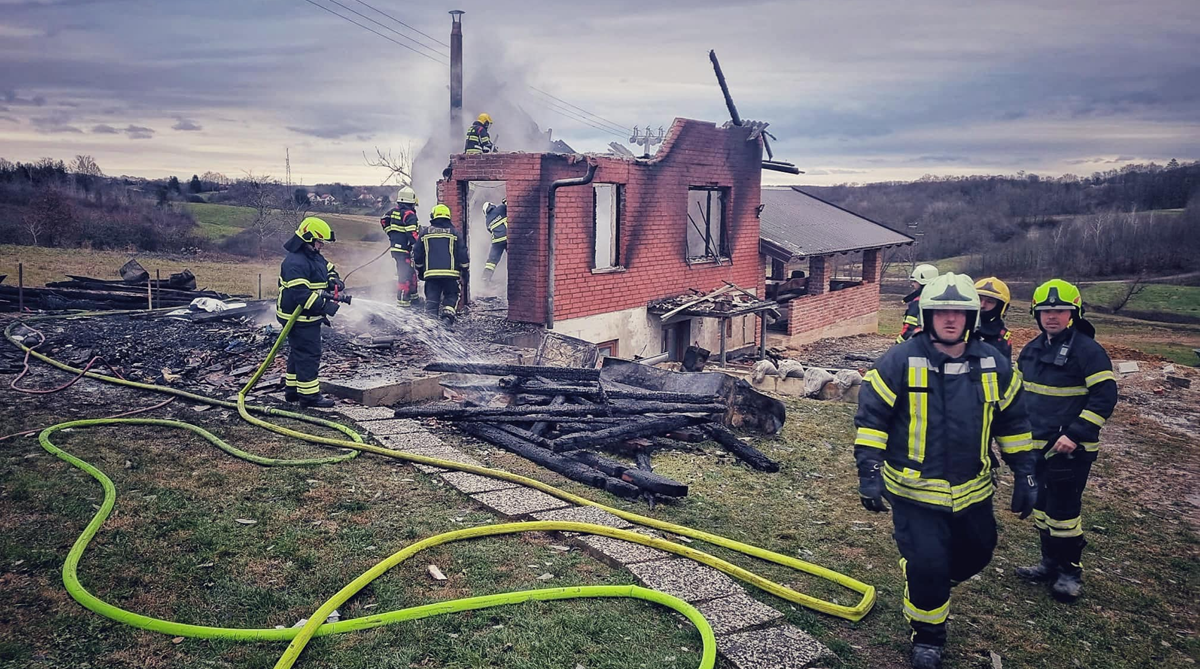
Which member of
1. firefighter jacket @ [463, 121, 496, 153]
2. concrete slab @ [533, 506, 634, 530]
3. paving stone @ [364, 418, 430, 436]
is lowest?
concrete slab @ [533, 506, 634, 530]

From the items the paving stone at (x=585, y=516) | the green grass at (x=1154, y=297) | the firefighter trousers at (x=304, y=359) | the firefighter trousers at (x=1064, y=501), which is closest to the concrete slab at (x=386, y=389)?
the firefighter trousers at (x=304, y=359)

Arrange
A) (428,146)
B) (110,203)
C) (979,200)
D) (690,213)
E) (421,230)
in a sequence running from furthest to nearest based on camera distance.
→ (979,200)
(110,203)
(428,146)
(690,213)
(421,230)

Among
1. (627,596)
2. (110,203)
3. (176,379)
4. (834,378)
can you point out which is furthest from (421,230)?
(110,203)

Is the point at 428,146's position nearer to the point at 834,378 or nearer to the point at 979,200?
the point at 834,378

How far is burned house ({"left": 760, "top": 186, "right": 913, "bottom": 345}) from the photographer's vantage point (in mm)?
19328

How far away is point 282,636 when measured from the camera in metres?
3.64

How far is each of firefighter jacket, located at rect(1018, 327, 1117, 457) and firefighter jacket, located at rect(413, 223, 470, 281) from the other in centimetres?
884

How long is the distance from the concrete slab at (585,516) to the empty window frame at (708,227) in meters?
11.5

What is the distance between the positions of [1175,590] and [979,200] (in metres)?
70.1

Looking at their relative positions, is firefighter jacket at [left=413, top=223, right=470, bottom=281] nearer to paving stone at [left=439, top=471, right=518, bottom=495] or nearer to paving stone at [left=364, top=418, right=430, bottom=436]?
paving stone at [left=364, top=418, right=430, bottom=436]

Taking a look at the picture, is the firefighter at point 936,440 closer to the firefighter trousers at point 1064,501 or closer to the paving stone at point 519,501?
the firefighter trousers at point 1064,501

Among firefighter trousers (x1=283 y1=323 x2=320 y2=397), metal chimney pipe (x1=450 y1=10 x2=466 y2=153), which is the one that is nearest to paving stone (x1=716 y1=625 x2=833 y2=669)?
firefighter trousers (x1=283 y1=323 x2=320 y2=397)

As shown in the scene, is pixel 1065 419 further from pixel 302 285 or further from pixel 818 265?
pixel 818 265

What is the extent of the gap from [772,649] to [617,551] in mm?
1327
